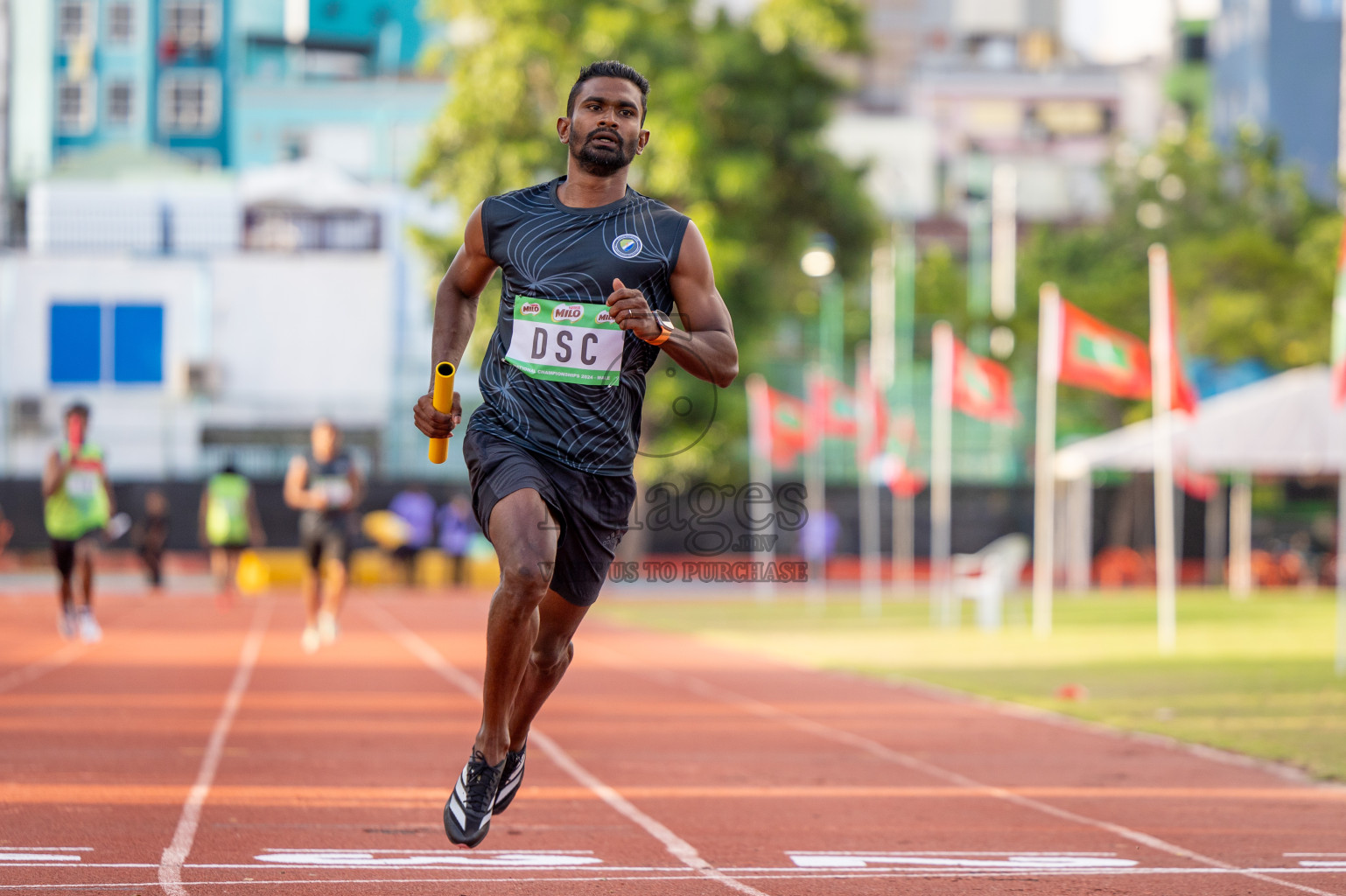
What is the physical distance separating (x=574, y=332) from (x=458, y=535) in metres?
31.2

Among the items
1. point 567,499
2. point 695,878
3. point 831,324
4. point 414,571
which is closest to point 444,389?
point 567,499

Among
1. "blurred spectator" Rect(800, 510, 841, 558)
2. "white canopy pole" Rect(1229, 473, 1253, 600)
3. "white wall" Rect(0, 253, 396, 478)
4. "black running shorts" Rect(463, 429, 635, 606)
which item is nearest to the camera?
"black running shorts" Rect(463, 429, 635, 606)

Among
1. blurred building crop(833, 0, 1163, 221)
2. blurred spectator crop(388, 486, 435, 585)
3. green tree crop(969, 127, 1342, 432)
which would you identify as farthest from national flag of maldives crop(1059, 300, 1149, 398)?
blurred building crop(833, 0, 1163, 221)

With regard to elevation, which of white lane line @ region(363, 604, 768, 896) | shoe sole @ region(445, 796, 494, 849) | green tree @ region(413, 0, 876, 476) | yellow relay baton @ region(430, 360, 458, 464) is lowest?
white lane line @ region(363, 604, 768, 896)

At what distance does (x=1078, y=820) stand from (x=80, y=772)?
14.3 ft

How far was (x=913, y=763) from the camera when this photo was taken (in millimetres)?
9984

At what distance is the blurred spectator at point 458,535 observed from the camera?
36.3 metres

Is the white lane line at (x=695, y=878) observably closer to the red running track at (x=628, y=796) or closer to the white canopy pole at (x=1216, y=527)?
the red running track at (x=628, y=796)

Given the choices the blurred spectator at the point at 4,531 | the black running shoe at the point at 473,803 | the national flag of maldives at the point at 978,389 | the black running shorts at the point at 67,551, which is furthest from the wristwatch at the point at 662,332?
the blurred spectator at the point at 4,531

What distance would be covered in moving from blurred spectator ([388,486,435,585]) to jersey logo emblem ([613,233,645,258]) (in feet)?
100

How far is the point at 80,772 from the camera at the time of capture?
873 centimetres

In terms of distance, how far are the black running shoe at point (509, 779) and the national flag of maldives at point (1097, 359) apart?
54.0 ft

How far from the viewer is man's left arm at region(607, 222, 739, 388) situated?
5453mm

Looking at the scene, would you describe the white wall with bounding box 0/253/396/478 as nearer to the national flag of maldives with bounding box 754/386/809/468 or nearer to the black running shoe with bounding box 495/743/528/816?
the national flag of maldives with bounding box 754/386/809/468
